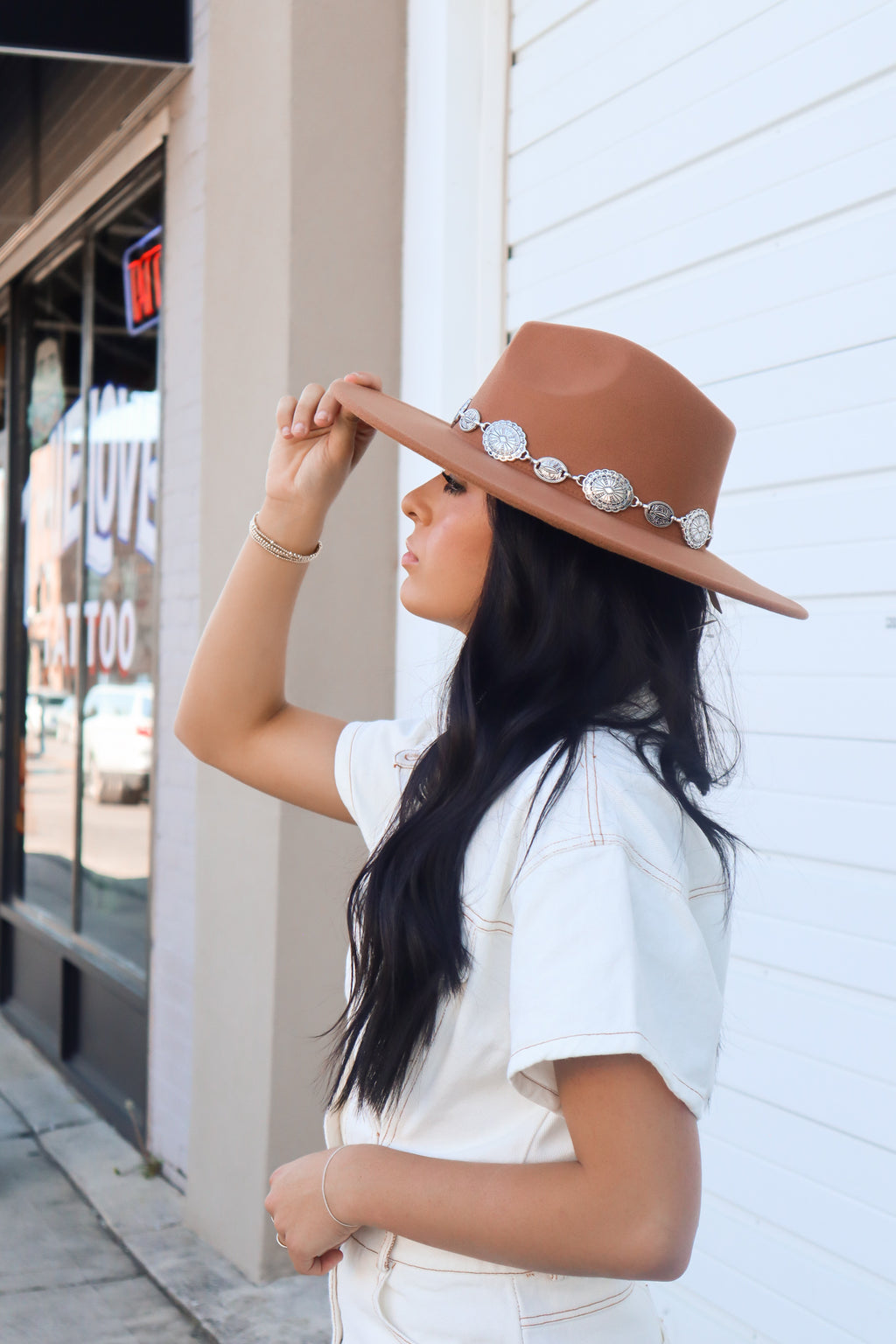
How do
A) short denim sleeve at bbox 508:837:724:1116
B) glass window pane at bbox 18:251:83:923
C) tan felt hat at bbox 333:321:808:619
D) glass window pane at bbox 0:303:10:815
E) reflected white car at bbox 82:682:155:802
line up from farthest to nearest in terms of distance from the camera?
glass window pane at bbox 0:303:10:815
glass window pane at bbox 18:251:83:923
reflected white car at bbox 82:682:155:802
tan felt hat at bbox 333:321:808:619
short denim sleeve at bbox 508:837:724:1116

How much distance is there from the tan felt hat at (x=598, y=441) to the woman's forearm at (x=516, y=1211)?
572 mm

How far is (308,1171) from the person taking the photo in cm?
113

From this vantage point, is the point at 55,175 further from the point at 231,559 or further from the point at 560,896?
the point at 560,896

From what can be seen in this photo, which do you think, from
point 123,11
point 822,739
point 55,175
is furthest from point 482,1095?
point 55,175

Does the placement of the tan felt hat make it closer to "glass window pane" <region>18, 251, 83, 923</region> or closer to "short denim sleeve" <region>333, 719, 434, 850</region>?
"short denim sleeve" <region>333, 719, 434, 850</region>

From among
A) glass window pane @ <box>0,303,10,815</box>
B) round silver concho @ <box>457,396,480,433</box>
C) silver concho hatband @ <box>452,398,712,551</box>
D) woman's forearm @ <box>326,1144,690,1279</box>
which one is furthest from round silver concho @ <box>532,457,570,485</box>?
glass window pane @ <box>0,303,10,815</box>

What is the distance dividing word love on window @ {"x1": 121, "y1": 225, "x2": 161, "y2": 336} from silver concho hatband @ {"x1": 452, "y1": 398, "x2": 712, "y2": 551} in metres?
3.31

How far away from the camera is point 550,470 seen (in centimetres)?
125

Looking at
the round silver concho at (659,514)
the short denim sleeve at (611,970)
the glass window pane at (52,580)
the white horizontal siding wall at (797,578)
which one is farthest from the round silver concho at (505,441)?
the glass window pane at (52,580)

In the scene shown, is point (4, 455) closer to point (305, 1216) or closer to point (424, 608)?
point (424, 608)

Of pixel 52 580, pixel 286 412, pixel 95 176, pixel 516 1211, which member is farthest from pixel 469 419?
pixel 52 580

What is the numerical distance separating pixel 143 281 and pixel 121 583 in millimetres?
1137

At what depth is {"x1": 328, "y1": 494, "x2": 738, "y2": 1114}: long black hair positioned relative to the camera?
3.68 ft

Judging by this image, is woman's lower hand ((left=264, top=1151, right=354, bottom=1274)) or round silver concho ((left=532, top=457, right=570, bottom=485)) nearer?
woman's lower hand ((left=264, top=1151, right=354, bottom=1274))
